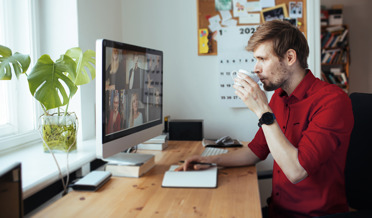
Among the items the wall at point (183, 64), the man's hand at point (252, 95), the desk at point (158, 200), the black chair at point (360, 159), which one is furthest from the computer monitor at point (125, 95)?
the black chair at point (360, 159)

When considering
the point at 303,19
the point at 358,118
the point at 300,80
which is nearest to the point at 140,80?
the point at 300,80

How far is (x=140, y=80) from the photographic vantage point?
1.47m

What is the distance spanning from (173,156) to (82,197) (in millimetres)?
642

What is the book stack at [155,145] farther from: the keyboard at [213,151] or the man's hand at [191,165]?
the man's hand at [191,165]

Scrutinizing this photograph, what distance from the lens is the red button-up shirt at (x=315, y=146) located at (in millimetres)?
1167

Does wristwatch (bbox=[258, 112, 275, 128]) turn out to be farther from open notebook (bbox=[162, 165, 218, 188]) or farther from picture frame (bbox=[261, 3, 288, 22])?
picture frame (bbox=[261, 3, 288, 22])

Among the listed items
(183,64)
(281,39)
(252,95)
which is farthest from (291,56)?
(183,64)

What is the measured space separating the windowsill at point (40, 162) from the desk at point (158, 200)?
0.12 meters

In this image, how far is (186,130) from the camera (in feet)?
7.00

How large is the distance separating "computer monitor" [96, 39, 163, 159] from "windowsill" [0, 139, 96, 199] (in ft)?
0.76

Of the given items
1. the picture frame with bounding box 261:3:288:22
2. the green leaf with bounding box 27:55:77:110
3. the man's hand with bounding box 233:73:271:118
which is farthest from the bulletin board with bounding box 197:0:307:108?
the green leaf with bounding box 27:55:77:110

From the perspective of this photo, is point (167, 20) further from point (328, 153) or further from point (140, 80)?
point (328, 153)

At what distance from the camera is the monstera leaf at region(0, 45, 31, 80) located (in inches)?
47.5

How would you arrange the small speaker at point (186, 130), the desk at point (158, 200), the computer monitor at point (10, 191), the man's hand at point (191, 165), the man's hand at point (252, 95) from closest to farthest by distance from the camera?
the computer monitor at point (10, 191) < the desk at point (158, 200) < the man's hand at point (252, 95) < the man's hand at point (191, 165) < the small speaker at point (186, 130)
